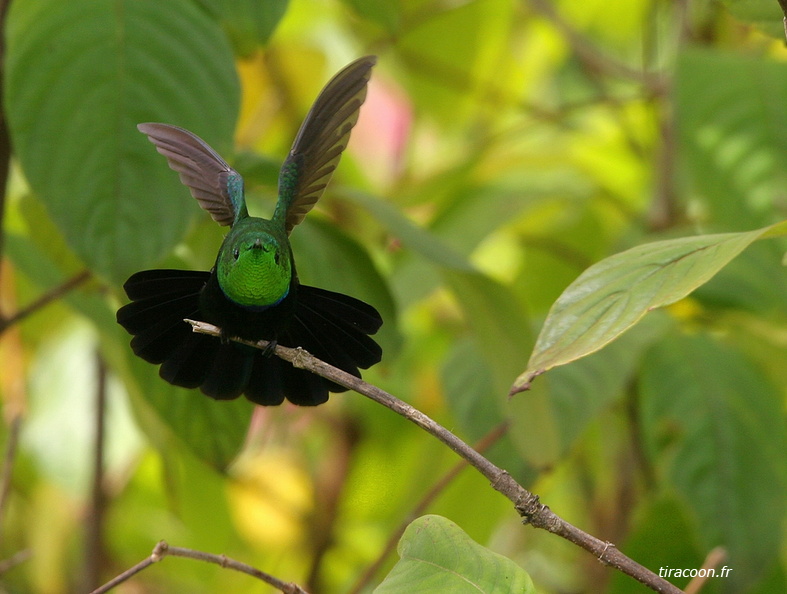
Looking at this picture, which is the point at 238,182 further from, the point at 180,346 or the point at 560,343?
the point at 560,343

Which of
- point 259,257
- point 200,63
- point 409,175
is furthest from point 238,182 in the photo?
point 409,175

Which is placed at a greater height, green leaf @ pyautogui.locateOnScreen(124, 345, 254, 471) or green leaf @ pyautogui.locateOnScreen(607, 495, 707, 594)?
green leaf @ pyautogui.locateOnScreen(607, 495, 707, 594)

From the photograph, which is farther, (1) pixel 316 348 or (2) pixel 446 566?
(1) pixel 316 348

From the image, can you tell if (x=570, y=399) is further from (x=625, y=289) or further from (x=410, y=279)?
(x=625, y=289)

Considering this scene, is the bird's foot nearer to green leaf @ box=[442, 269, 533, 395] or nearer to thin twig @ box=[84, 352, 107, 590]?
green leaf @ box=[442, 269, 533, 395]

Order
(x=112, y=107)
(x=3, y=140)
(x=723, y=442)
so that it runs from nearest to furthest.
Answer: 1. (x=112, y=107)
2. (x=3, y=140)
3. (x=723, y=442)

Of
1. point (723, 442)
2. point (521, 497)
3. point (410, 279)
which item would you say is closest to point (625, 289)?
point (521, 497)

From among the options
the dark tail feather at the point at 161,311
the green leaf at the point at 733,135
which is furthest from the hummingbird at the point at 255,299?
the green leaf at the point at 733,135

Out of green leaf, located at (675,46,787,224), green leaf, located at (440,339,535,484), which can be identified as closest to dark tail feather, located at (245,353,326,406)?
green leaf, located at (440,339,535,484)
